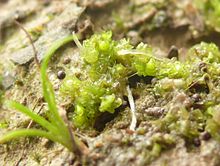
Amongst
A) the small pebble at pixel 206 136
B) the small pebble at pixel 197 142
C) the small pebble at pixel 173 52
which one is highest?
the small pebble at pixel 206 136

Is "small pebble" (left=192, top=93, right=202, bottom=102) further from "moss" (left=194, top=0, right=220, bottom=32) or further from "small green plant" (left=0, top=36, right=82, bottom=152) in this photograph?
"moss" (left=194, top=0, right=220, bottom=32)

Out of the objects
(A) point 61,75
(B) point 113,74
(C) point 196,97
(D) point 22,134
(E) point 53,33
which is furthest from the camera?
(E) point 53,33

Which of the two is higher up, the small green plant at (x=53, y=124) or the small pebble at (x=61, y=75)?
the small green plant at (x=53, y=124)

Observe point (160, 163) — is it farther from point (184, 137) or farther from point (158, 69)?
point (158, 69)

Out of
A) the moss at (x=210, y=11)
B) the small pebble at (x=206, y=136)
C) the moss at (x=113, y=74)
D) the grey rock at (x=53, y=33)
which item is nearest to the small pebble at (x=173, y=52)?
the moss at (x=113, y=74)

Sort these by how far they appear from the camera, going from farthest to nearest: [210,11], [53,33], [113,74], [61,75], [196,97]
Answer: [210,11]
[53,33]
[61,75]
[113,74]
[196,97]

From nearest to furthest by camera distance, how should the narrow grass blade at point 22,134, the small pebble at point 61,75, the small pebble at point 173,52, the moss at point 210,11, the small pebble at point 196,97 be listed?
the narrow grass blade at point 22,134 → the small pebble at point 196,97 → the small pebble at point 61,75 → the small pebble at point 173,52 → the moss at point 210,11

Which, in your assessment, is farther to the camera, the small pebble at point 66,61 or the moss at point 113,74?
the small pebble at point 66,61

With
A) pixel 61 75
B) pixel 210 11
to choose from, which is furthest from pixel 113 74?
pixel 210 11

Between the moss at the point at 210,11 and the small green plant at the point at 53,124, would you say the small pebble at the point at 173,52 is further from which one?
the small green plant at the point at 53,124

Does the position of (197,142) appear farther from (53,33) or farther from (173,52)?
(53,33)

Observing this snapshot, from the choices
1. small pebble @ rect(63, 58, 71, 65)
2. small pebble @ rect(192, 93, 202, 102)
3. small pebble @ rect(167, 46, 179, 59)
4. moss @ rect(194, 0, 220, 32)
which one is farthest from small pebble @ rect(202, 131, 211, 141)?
moss @ rect(194, 0, 220, 32)
